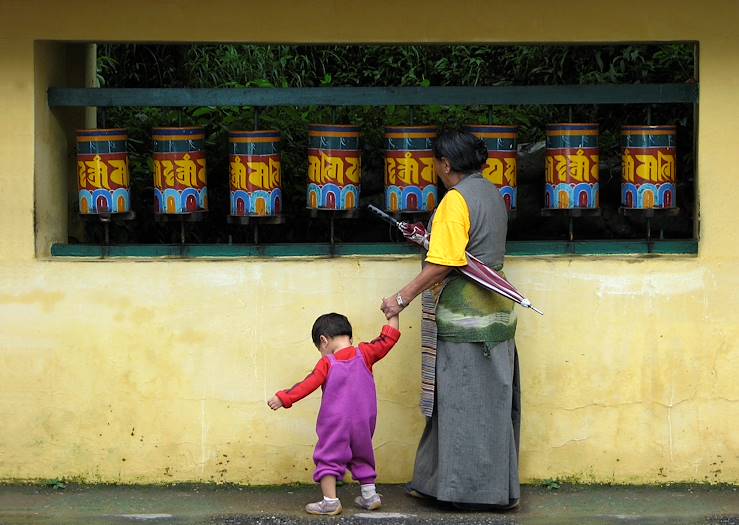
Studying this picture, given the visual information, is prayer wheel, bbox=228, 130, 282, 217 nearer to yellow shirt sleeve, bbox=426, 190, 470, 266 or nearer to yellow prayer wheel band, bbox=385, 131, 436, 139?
yellow prayer wheel band, bbox=385, 131, 436, 139

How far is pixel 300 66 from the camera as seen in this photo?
923 centimetres

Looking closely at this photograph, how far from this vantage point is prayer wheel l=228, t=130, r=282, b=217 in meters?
5.35

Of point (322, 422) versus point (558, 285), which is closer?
point (322, 422)

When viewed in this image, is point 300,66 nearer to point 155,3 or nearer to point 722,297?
point 155,3

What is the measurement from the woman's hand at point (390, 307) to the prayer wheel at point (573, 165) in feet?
3.14

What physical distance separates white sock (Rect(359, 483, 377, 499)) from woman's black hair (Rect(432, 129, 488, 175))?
4.32 ft

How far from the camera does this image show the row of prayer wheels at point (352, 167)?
211 inches

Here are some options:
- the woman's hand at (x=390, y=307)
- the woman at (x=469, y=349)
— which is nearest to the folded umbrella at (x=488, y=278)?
the woman at (x=469, y=349)

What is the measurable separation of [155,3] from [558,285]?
6.82 ft

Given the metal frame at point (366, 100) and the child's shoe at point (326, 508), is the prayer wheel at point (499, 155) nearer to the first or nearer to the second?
the metal frame at point (366, 100)

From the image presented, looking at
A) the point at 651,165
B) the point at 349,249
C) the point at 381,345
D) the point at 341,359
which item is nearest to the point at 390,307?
the point at 381,345

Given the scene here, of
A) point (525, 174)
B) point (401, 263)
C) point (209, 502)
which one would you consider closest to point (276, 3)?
point (401, 263)

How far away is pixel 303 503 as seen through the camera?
522 centimetres

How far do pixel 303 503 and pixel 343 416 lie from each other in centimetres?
55
